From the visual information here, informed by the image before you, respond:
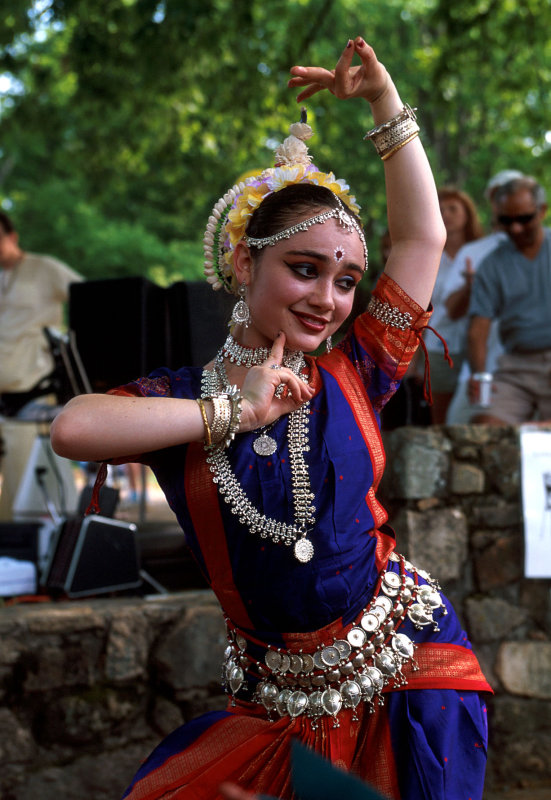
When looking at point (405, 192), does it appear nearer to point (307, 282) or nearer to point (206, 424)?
point (307, 282)

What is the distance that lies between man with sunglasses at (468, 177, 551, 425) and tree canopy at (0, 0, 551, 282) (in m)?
Answer: 0.85

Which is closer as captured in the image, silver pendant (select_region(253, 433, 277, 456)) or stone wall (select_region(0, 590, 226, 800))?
silver pendant (select_region(253, 433, 277, 456))

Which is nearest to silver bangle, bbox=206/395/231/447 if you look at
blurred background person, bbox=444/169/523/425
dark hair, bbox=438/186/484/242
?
blurred background person, bbox=444/169/523/425

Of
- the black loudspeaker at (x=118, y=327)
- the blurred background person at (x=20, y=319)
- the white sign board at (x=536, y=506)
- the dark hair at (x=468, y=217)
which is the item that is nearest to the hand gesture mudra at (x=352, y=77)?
the black loudspeaker at (x=118, y=327)

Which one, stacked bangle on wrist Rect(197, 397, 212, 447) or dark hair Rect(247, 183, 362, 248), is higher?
dark hair Rect(247, 183, 362, 248)

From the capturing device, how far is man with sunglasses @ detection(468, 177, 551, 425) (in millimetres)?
4758

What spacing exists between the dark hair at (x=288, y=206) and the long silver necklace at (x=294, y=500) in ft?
1.28

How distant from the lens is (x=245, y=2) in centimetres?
759

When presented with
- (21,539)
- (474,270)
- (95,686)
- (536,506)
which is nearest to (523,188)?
(474,270)

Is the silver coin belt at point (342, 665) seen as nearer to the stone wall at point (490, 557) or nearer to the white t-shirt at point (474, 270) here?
the stone wall at point (490, 557)

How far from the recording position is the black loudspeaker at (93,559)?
13.2 ft

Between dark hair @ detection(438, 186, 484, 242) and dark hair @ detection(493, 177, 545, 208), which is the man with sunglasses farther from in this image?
dark hair @ detection(438, 186, 484, 242)

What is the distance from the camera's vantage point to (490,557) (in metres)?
4.11

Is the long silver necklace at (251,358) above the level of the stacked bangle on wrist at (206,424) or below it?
above
